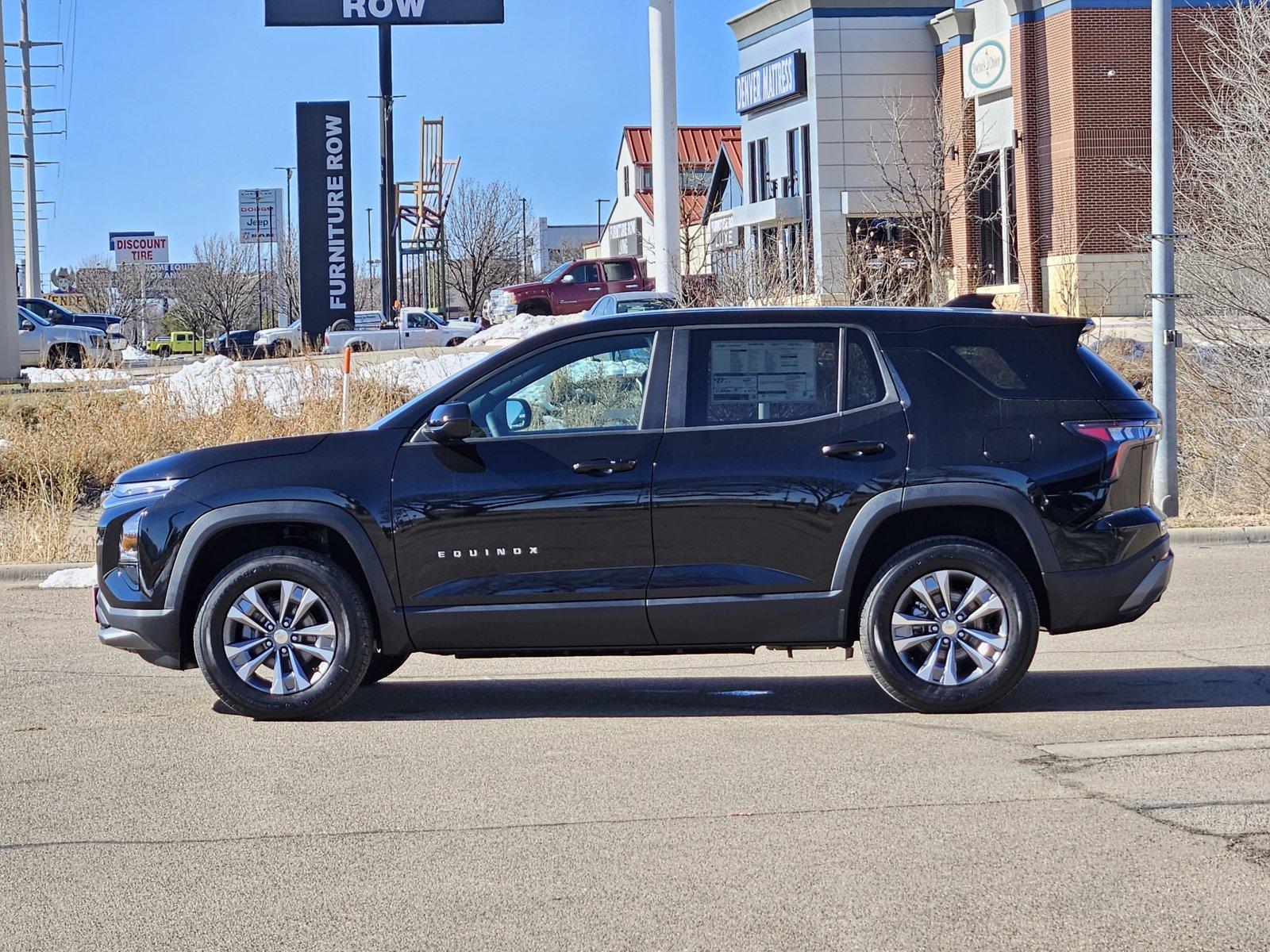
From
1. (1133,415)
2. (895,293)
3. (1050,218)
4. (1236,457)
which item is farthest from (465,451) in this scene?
(1050,218)

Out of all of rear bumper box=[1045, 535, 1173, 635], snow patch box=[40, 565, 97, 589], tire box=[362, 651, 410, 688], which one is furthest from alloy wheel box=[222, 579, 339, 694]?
snow patch box=[40, 565, 97, 589]

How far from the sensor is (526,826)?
5414 millimetres

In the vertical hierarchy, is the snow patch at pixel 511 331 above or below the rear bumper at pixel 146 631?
above

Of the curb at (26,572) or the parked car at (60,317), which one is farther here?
the parked car at (60,317)

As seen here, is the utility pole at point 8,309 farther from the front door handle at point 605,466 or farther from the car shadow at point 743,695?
the front door handle at point 605,466

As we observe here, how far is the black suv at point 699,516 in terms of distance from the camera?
6895 millimetres

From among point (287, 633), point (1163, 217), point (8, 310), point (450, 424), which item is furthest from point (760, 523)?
point (8, 310)

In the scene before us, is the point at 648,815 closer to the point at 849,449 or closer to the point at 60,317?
the point at 849,449

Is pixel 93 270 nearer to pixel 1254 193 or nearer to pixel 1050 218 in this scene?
pixel 1050 218

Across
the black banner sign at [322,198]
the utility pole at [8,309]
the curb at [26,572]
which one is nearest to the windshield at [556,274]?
the black banner sign at [322,198]

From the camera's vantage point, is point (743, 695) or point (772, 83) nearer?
point (743, 695)

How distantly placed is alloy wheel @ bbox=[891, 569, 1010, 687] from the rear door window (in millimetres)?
919

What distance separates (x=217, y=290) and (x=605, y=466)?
80.7 m

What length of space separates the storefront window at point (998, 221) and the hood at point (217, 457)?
34.7 m
